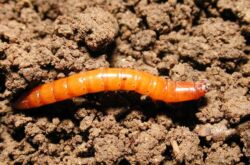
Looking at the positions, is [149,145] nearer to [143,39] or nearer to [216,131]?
[216,131]

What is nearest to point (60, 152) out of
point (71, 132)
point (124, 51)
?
point (71, 132)

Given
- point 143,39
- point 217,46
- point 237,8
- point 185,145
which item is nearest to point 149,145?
point 185,145

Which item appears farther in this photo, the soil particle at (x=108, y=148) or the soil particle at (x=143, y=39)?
the soil particle at (x=143, y=39)

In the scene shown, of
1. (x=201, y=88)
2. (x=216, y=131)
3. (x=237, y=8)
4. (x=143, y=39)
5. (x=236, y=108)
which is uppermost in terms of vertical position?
(x=237, y=8)

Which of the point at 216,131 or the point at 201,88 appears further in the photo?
the point at 201,88

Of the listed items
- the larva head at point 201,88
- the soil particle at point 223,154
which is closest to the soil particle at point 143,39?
the larva head at point 201,88

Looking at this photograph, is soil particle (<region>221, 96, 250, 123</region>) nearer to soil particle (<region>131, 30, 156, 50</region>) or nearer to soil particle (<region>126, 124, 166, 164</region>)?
soil particle (<region>126, 124, 166, 164</region>)

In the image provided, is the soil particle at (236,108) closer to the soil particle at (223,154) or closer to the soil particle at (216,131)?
the soil particle at (216,131)

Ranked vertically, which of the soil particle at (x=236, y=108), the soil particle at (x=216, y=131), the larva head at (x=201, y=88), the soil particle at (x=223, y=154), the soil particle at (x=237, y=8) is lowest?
the soil particle at (x=223, y=154)
